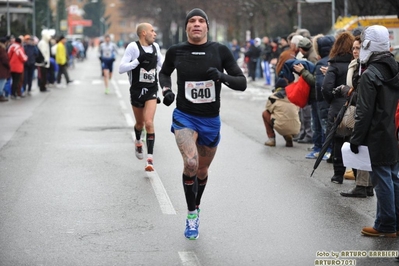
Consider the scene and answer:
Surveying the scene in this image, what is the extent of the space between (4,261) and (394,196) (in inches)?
133

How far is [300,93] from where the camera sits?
42.9 feet

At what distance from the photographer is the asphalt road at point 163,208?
698cm

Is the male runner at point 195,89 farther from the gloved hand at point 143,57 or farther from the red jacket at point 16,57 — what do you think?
the red jacket at point 16,57

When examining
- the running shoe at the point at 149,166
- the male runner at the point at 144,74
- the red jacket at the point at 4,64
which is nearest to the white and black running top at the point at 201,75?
the running shoe at the point at 149,166

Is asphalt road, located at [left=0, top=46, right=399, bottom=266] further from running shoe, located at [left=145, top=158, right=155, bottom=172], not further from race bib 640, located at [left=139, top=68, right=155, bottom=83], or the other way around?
race bib 640, located at [left=139, top=68, right=155, bottom=83]

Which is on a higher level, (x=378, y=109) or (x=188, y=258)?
(x=378, y=109)

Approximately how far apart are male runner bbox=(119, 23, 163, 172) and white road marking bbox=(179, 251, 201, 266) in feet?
15.7

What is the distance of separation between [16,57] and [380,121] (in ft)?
63.8

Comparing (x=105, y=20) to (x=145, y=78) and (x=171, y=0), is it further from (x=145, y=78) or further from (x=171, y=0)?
(x=145, y=78)

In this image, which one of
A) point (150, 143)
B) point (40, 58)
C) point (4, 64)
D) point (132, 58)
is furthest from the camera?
point (40, 58)

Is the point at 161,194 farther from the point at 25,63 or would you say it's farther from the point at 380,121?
the point at 25,63

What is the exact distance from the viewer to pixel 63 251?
700 centimetres

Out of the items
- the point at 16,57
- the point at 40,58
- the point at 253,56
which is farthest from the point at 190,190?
the point at 253,56

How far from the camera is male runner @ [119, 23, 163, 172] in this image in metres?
11.8
